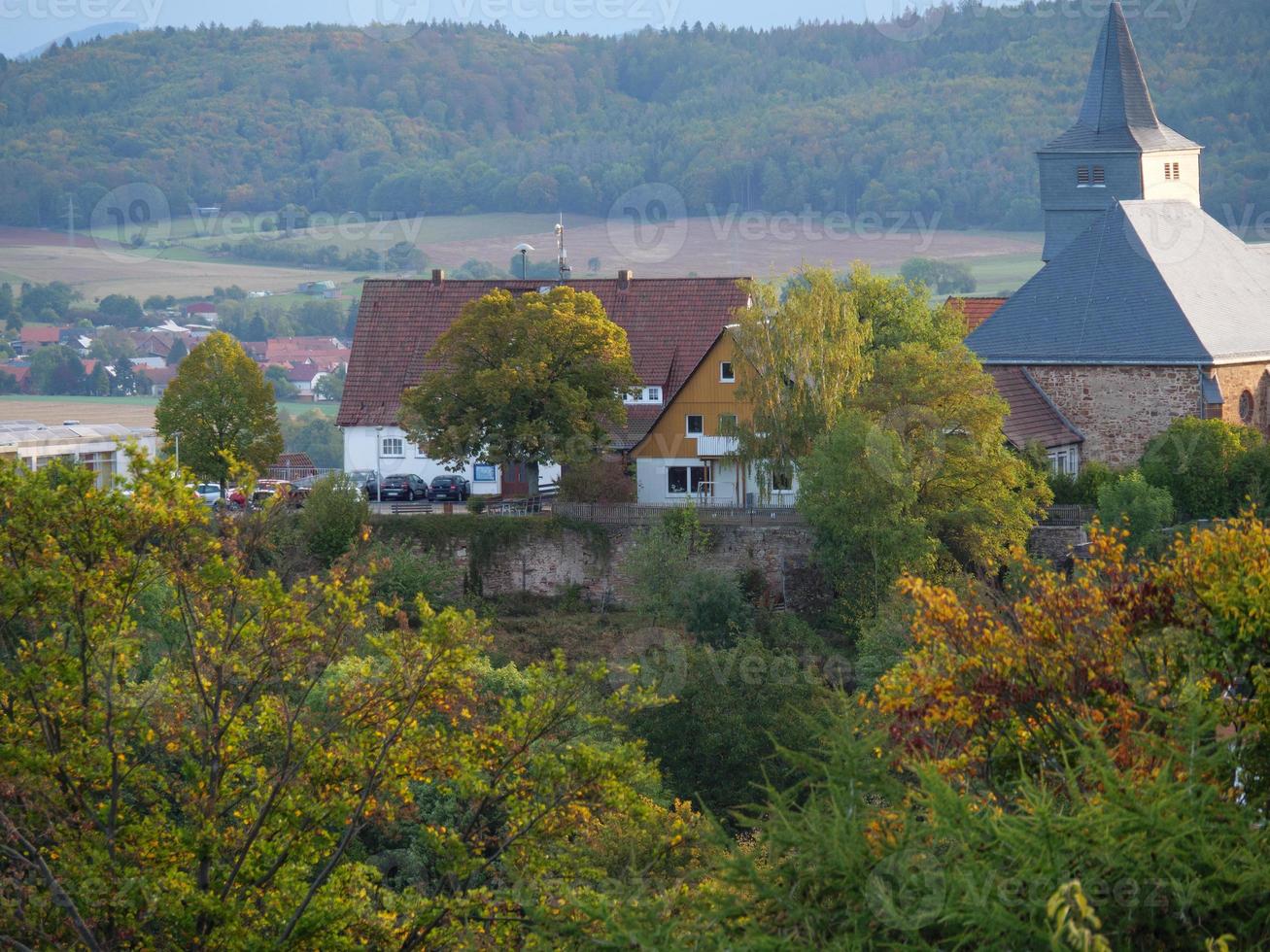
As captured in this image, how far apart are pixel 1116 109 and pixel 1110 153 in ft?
5.57

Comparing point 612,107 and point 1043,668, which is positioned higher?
point 612,107

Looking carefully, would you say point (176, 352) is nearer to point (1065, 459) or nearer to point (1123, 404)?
point (1065, 459)

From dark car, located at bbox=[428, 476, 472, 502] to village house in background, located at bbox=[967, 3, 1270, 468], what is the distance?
39.3ft

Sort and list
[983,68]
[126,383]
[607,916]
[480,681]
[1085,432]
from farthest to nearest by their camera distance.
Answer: [983,68]
[126,383]
[1085,432]
[480,681]
[607,916]

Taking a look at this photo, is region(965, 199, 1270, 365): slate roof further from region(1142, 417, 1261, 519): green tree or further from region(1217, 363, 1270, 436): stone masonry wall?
region(1142, 417, 1261, 519): green tree

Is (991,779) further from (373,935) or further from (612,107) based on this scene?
(612,107)

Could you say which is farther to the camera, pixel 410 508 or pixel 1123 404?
pixel 1123 404

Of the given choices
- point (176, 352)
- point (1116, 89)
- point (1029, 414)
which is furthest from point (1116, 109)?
point (176, 352)

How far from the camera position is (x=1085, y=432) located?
45.5 metres

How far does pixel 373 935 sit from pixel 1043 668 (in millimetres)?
4898

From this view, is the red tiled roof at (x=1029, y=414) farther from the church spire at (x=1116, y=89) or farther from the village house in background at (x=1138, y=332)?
the church spire at (x=1116, y=89)

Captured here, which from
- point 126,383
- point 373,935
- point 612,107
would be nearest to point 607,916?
point 373,935

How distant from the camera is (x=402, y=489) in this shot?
42.9 m

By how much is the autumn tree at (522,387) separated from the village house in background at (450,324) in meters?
2.98
